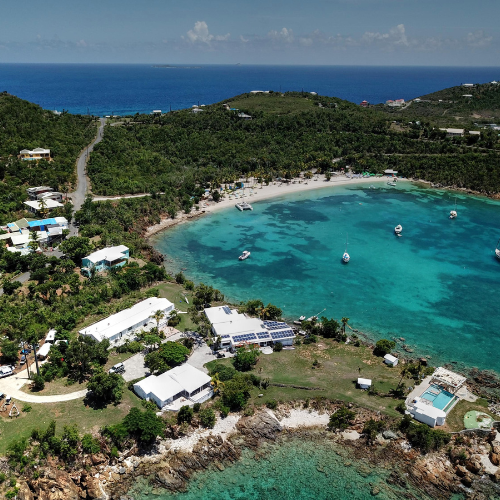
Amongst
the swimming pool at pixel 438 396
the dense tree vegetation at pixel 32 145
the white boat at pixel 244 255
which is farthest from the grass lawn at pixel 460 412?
the dense tree vegetation at pixel 32 145

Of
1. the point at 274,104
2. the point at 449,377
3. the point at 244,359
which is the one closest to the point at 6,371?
the point at 244,359

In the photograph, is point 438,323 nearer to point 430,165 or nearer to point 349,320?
point 349,320

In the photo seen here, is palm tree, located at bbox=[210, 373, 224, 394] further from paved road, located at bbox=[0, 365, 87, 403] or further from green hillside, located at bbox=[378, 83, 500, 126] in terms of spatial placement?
green hillside, located at bbox=[378, 83, 500, 126]

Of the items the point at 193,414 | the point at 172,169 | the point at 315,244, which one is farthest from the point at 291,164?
the point at 193,414

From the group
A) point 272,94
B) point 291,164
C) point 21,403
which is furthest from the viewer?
point 272,94

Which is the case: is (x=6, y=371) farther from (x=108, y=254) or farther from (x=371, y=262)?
(x=371, y=262)

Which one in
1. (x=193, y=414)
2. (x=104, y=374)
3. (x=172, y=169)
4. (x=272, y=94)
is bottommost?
(x=193, y=414)

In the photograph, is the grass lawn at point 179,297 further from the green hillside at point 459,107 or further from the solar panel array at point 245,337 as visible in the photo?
the green hillside at point 459,107

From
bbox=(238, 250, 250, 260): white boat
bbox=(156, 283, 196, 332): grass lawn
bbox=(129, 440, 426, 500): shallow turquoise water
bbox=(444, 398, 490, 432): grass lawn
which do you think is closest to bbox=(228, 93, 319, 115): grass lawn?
bbox=(238, 250, 250, 260): white boat
